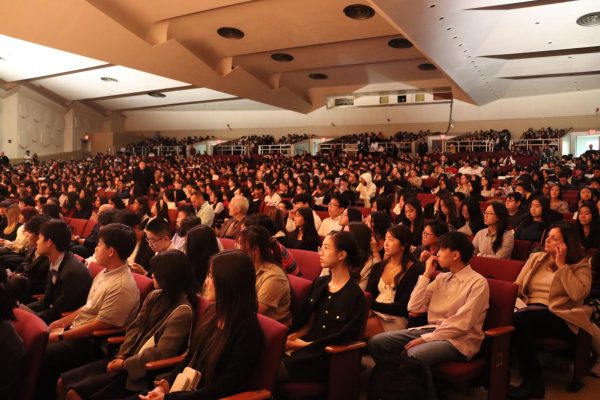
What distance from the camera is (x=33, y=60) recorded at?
20781 millimetres

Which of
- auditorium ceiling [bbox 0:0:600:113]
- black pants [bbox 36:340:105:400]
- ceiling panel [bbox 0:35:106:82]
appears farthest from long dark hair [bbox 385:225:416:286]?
ceiling panel [bbox 0:35:106:82]

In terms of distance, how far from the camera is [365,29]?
49.6 ft

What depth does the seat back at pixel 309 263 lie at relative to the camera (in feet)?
13.9

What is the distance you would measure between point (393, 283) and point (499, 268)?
1.02 metres

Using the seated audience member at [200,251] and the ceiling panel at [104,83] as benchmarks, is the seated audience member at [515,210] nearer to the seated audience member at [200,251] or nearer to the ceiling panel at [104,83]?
the seated audience member at [200,251]

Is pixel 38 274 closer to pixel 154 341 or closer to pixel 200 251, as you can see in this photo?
pixel 200 251

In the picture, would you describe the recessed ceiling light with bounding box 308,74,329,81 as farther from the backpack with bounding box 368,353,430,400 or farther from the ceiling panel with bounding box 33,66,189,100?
the backpack with bounding box 368,353,430,400

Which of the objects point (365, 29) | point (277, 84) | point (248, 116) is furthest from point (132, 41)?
point (248, 116)

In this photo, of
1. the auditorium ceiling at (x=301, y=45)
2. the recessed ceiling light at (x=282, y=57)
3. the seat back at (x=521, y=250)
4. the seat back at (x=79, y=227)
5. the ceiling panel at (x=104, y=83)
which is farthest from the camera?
the ceiling panel at (x=104, y=83)

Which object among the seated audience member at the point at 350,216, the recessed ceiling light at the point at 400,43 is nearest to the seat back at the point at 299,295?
the seated audience member at the point at 350,216

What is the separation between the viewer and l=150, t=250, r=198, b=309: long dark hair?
272 centimetres

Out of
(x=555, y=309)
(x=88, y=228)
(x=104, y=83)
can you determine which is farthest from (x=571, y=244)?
(x=104, y=83)

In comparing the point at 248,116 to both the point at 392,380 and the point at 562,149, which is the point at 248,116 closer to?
the point at 562,149

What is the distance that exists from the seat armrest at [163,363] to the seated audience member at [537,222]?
13.2ft
